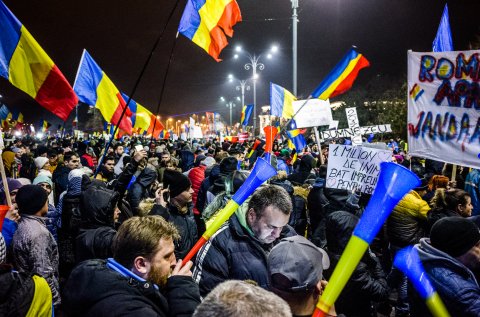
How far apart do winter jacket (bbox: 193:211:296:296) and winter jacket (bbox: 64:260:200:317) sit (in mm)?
751

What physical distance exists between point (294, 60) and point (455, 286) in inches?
524

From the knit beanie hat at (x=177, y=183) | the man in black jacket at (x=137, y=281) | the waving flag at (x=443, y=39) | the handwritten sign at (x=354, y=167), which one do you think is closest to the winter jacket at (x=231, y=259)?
the man in black jacket at (x=137, y=281)

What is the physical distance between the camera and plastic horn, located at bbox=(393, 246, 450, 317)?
8.70 ft

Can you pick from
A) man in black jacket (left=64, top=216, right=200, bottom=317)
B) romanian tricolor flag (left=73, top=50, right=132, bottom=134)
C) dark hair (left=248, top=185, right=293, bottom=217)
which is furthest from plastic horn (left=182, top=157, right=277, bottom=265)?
romanian tricolor flag (left=73, top=50, right=132, bottom=134)

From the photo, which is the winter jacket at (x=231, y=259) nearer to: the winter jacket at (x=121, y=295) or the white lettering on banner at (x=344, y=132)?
the winter jacket at (x=121, y=295)

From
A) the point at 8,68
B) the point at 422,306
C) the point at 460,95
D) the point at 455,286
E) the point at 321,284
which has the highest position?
the point at 8,68

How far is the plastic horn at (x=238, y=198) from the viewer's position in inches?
115

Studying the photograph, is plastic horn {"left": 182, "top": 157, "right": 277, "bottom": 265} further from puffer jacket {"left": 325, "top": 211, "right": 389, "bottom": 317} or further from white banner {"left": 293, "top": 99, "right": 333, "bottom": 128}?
white banner {"left": 293, "top": 99, "right": 333, "bottom": 128}

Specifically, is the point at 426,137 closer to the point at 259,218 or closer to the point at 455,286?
the point at 455,286

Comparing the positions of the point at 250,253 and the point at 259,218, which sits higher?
the point at 259,218

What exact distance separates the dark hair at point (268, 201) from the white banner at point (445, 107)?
1930 millimetres

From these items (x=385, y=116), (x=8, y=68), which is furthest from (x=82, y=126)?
(x=8, y=68)

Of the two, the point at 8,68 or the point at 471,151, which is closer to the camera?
the point at 471,151

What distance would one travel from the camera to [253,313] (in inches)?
55.7
